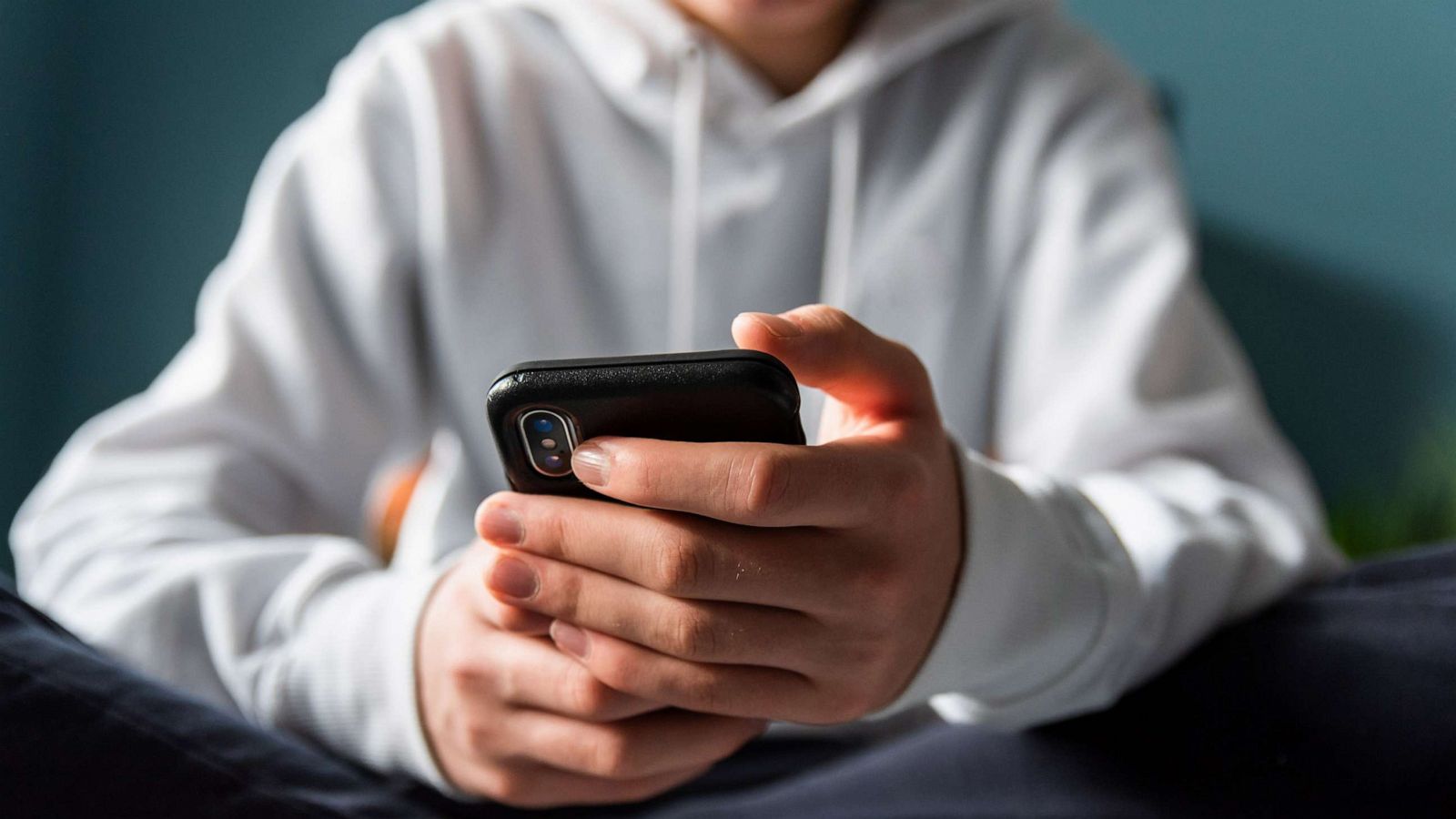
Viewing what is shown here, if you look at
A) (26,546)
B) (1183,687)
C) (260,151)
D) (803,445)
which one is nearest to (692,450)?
(803,445)

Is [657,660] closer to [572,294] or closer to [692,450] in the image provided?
[692,450]

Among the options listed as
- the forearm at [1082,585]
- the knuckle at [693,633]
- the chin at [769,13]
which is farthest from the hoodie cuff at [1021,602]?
the chin at [769,13]

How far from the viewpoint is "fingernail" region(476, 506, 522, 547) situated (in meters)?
0.42

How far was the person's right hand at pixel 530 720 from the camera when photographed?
0.46 meters

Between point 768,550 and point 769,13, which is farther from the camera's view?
point 769,13

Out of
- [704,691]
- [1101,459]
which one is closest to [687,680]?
[704,691]

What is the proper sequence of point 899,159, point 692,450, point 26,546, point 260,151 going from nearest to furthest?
point 692,450 < point 26,546 < point 899,159 < point 260,151

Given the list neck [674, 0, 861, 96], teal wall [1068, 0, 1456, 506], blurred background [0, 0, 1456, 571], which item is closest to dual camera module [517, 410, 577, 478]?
neck [674, 0, 861, 96]

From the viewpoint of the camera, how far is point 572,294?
0.77m

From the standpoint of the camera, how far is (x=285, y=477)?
0.75m

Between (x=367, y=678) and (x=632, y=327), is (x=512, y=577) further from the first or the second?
(x=632, y=327)

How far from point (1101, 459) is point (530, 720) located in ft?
1.36

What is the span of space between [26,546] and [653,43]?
0.51 metres

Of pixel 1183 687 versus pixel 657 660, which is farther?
pixel 1183 687
